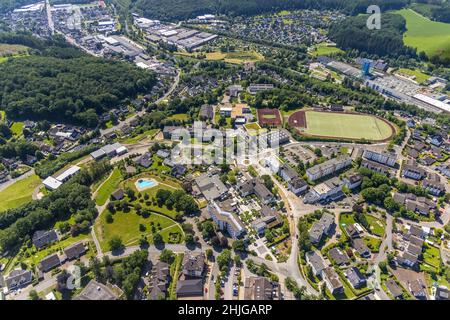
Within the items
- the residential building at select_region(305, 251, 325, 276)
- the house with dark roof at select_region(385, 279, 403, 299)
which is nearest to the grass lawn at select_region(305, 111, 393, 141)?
the residential building at select_region(305, 251, 325, 276)

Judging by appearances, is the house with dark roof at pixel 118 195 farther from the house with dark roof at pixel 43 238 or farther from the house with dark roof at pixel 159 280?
the house with dark roof at pixel 159 280

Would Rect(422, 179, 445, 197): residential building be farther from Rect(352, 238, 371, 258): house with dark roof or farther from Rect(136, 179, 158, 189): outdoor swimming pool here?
Rect(136, 179, 158, 189): outdoor swimming pool

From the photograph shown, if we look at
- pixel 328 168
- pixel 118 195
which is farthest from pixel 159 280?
pixel 328 168

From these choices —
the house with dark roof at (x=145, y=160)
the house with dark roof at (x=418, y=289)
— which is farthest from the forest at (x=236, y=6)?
the house with dark roof at (x=418, y=289)

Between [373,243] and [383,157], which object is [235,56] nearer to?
[383,157]

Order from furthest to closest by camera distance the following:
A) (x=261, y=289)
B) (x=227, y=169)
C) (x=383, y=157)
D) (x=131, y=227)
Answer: (x=383, y=157) < (x=227, y=169) < (x=131, y=227) < (x=261, y=289)
